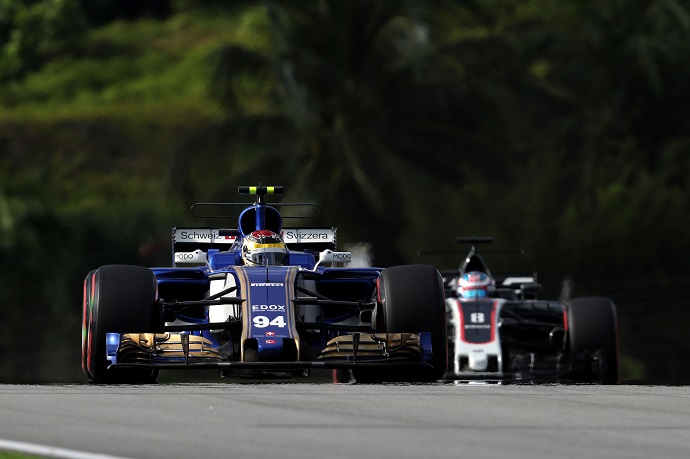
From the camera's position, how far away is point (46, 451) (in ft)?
27.0

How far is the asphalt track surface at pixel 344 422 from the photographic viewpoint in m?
8.34

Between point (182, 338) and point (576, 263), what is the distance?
29.5 m

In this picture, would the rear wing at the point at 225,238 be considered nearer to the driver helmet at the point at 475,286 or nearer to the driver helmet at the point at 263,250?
the driver helmet at the point at 263,250

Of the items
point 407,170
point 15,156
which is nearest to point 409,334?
point 407,170

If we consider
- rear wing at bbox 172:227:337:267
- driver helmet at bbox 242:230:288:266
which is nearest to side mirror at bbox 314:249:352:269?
driver helmet at bbox 242:230:288:266

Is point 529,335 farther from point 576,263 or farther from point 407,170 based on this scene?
point 576,263

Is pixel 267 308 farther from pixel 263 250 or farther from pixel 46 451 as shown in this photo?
pixel 46 451

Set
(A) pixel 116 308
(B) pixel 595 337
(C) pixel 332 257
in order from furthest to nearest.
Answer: (B) pixel 595 337
(C) pixel 332 257
(A) pixel 116 308

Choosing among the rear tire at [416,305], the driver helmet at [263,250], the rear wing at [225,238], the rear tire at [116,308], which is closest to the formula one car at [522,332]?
the rear wing at [225,238]

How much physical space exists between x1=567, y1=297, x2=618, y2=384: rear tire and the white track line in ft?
35.0

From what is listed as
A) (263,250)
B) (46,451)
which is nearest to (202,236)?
(263,250)

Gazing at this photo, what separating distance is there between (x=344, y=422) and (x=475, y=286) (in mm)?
Result: 10687

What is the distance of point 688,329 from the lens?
33531 mm

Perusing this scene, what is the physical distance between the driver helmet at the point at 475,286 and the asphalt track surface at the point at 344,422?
24.4 feet
